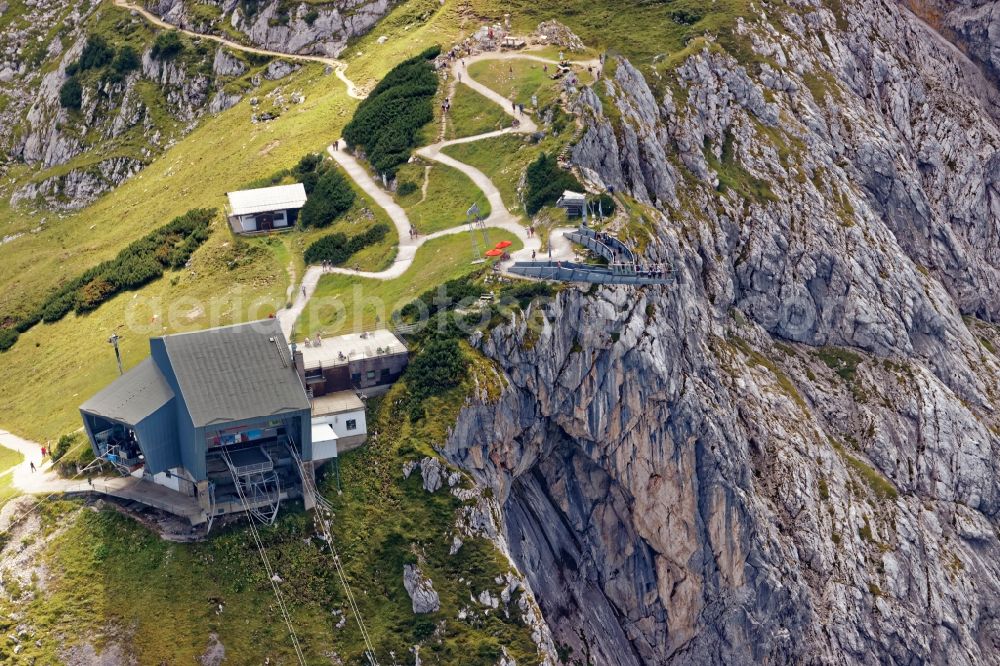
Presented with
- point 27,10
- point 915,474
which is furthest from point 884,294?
point 27,10

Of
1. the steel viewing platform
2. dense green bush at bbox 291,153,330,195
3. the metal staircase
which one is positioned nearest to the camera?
the metal staircase

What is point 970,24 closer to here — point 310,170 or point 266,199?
point 310,170

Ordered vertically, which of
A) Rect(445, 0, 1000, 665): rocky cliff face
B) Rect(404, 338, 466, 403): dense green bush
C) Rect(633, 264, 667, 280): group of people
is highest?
Rect(633, 264, 667, 280): group of people

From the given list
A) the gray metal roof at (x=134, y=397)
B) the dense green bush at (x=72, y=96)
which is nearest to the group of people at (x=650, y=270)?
the gray metal roof at (x=134, y=397)

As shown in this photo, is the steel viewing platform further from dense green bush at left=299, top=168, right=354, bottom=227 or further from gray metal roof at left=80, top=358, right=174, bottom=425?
gray metal roof at left=80, top=358, right=174, bottom=425

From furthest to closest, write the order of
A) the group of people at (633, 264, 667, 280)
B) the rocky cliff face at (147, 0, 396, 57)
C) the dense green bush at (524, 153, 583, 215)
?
the rocky cliff face at (147, 0, 396, 57), the dense green bush at (524, 153, 583, 215), the group of people at (633, 264, 667, 280)

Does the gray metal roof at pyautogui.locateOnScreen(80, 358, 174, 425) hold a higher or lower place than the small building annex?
higher

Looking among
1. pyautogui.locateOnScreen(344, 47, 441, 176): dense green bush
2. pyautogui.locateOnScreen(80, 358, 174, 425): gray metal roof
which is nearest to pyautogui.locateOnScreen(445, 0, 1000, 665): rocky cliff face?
pyautogui.locateOnScreen(344, 47, 441, 176): dense green bush
